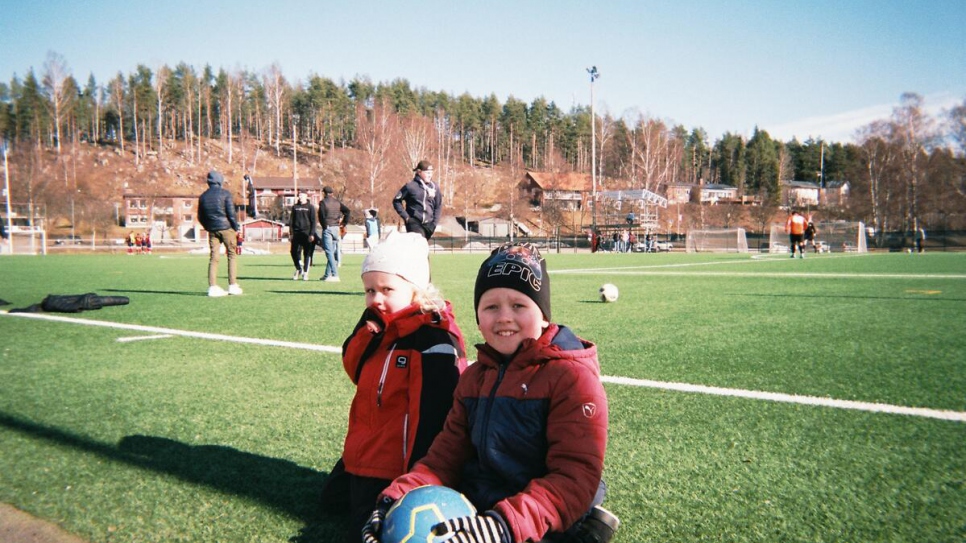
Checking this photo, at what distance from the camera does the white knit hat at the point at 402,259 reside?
9.20 ft

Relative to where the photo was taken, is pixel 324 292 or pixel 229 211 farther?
pixel 324 292

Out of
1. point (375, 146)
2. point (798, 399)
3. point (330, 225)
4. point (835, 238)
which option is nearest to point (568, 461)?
point (798, 399)

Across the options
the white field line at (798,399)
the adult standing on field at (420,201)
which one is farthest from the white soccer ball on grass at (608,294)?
the white field line at (798,399)

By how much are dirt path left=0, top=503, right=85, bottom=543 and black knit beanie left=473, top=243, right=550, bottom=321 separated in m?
1.73

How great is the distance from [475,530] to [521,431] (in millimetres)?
412

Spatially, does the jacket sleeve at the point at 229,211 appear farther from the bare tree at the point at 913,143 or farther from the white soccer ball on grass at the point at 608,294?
the bare tree at the point at 913,143

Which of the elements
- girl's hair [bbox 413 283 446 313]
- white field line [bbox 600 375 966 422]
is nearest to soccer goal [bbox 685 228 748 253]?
white field line [bbox 600 375 966 422]

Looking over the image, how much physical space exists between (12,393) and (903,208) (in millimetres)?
74977

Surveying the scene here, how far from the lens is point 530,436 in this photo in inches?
84.0

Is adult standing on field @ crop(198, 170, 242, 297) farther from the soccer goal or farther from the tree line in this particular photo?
the tree line

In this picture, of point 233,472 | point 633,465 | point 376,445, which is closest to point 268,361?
point 233,472

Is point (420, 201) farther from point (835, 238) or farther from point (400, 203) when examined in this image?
point (835, 238)

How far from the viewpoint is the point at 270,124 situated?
109500 millimetres

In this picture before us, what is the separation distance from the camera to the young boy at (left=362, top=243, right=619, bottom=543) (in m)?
1.92
